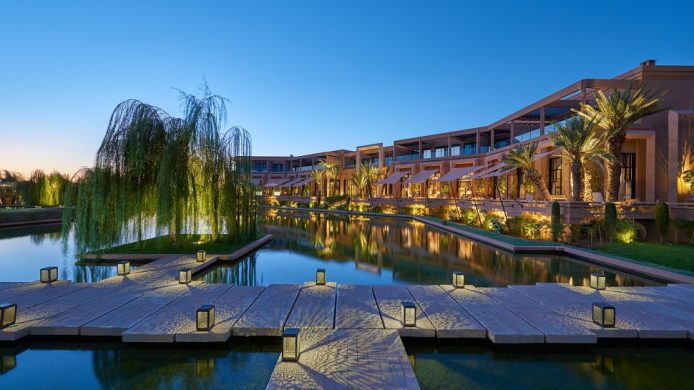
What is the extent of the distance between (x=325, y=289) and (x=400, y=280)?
2.80 m

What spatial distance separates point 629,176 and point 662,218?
222 inches

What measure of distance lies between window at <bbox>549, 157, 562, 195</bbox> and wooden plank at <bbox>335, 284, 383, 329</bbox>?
19.3 meters

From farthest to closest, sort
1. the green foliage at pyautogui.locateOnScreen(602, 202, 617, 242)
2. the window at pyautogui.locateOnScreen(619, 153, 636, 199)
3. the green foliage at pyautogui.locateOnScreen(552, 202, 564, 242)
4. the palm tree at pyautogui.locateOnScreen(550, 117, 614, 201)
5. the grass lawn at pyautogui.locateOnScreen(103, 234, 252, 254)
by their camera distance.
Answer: the window at pyautogui.locateOnScreen(619, 153, 636, 199), the palm tree at pyautogui.locateOnScreen(550, 117, 614, 201), the green foliage at pyautogui.locateOnScreen(552, 202, 564, 242), the green foliage at pyautogui.locateOnScreen(602, 202, 617, 242), the grass lawn at pyautogui.locateOnScreen(103, 234, 252, 254)

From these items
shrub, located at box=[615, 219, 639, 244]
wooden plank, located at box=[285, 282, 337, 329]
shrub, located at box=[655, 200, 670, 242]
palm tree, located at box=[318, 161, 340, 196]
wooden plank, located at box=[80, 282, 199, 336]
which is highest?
palm tree, located at box=[318, 161, 340, 196]

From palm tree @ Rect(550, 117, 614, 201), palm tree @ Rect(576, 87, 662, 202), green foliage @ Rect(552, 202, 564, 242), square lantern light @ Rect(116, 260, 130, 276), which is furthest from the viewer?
palm tree @ Rect(550, 117, 614, 201)

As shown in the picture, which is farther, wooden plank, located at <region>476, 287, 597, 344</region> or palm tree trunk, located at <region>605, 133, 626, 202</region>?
palm tree trunk, located at <region>605, 133, 626, 202</region>

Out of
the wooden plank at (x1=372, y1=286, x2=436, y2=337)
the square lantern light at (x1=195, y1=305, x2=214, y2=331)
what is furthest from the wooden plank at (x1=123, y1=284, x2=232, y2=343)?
the wooden plank at (x1=372, y1=286, x2=436, y2=337)

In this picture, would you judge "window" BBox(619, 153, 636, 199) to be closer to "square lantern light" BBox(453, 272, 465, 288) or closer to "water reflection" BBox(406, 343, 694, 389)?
"square lantern light" BBox(453, 272, 465, 288)

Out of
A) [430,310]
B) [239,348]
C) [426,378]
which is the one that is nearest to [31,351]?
[239,348]

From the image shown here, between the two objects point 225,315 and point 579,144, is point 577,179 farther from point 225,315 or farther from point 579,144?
point 225,315

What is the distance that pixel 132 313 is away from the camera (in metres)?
6.13

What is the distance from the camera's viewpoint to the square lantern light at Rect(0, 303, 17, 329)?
A: 5.54m

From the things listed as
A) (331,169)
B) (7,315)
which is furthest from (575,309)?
(331,169)

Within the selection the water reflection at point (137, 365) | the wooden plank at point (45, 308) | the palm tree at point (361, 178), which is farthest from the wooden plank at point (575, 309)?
the palm tree at point (361, 178)
